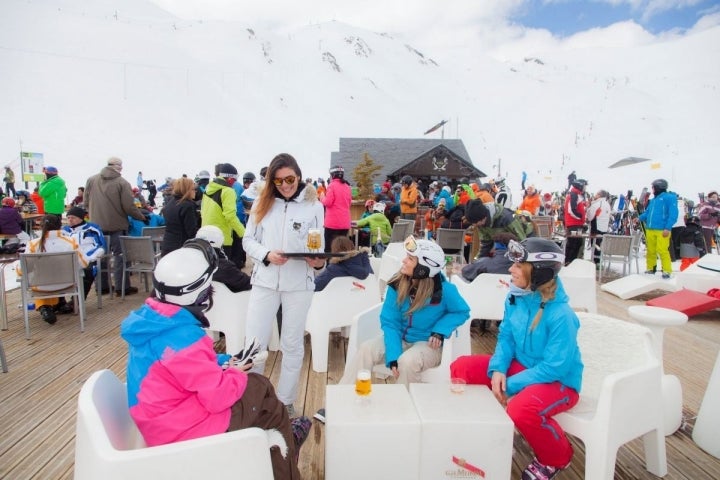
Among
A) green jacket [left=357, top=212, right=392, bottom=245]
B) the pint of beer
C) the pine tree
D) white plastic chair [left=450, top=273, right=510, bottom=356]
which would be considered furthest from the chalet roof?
the pint of beer

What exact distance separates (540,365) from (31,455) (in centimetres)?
279

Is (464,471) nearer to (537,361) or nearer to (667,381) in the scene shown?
(537,361)

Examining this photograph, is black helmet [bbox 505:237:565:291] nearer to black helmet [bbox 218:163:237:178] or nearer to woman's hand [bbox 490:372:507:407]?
woman's hand [bbox 490:372:507:407]

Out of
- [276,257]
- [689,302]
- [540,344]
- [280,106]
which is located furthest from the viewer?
[280,106]

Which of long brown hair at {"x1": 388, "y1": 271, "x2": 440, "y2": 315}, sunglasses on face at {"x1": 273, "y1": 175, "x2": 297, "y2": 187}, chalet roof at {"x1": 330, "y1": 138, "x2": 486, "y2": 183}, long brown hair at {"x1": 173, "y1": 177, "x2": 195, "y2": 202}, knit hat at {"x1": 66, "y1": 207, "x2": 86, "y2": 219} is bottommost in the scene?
long brown hair at {"x1": 388, "y1": 271, "x2": 440, "y2": 315}

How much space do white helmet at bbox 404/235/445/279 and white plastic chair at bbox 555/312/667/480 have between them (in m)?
0.93

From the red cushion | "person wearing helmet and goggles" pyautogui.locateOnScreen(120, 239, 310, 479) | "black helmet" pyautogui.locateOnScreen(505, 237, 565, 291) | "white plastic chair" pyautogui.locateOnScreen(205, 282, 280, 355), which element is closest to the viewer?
"person wearing helmet and goggles" pyautogui.locateOnScreen(120, 239, 310, 479)

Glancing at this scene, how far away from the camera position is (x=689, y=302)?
16.3ft

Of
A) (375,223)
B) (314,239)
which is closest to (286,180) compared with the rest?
(314,239)

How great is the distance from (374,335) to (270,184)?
4.46 ft

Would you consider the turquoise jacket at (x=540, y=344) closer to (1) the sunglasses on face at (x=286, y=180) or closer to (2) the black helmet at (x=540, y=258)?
(2) the black helmet at (x=540, y=258)

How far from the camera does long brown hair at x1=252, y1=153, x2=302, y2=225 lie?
2494mm

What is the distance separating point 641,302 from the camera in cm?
596

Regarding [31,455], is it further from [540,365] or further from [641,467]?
[641,467]
